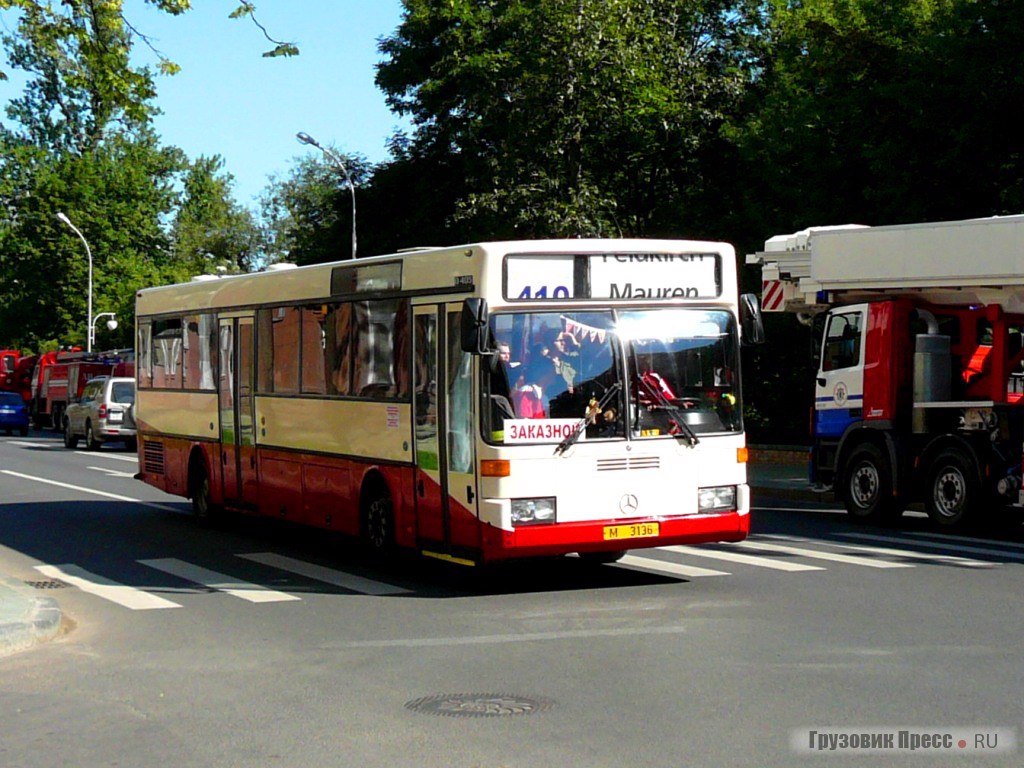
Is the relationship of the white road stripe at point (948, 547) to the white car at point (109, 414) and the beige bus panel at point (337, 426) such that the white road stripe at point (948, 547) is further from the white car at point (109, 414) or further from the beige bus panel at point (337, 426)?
the white car at point (109, 414)

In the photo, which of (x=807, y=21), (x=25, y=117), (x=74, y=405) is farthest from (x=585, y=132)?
(x=25, y=117)

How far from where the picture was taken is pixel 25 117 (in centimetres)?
8200

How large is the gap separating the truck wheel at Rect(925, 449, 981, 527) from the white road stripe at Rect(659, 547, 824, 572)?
352 centimetres

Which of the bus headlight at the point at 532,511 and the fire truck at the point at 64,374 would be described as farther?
the fire truck at the point at 64,374

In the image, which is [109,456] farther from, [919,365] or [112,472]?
[919,365]

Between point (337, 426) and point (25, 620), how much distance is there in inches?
185

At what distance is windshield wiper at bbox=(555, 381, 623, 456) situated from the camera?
12.1m

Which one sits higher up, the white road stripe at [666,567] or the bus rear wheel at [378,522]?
the bus rear wheel at [378,522]

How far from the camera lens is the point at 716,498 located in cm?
1270

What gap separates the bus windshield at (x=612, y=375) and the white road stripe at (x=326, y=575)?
180cm

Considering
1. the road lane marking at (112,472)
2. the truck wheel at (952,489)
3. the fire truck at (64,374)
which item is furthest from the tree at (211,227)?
the truck wheel at (952,489)

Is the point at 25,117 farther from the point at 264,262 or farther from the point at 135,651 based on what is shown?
the point at 135,651

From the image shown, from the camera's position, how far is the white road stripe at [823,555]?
571 inches

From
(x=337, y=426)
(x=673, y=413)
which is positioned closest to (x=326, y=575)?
(x=337, y=426)
